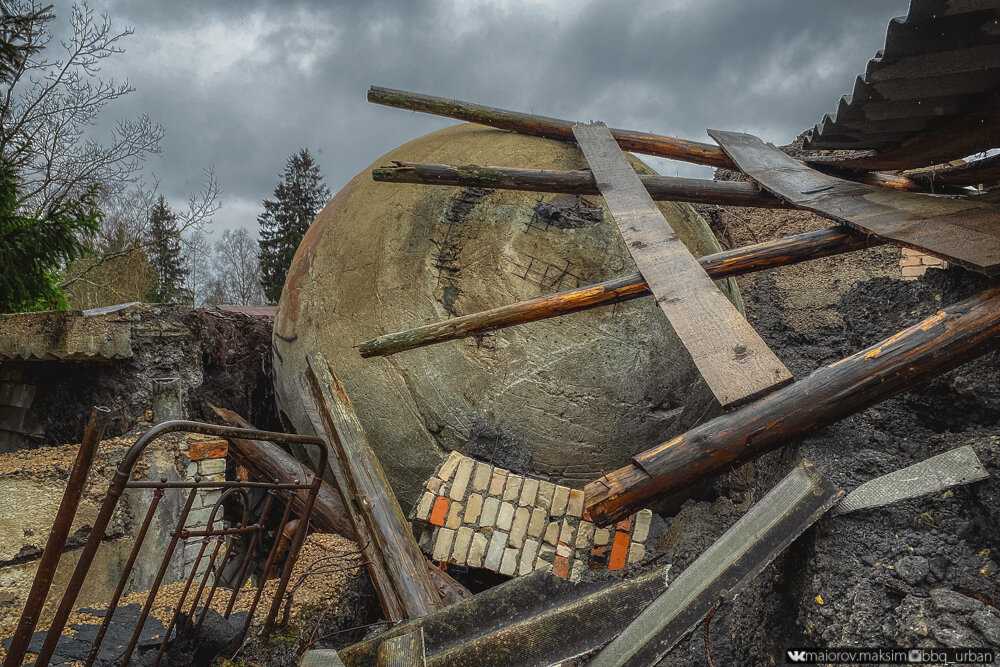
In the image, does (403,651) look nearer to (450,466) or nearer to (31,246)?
(450,466)

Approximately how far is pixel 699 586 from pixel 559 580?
0.49m

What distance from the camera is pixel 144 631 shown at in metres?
2.30

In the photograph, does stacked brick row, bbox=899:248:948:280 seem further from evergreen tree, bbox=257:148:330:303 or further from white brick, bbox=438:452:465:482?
evergreen tree, bbox=257:148:330:303

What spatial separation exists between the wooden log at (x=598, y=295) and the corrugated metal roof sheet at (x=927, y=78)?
514 millimetres

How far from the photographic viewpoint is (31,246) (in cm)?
468

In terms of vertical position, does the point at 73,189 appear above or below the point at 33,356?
above

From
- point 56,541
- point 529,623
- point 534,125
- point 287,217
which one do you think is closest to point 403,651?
point 529,623

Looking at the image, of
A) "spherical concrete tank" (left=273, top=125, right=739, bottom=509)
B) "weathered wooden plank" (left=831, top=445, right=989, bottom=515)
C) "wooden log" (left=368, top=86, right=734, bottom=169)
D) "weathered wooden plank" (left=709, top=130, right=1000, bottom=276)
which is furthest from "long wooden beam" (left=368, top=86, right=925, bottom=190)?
"weathered wooden plank" (left=831, top=445, right=989, bottom=515)

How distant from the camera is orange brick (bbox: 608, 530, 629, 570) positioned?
10.0 ft

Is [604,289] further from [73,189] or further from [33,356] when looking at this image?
[73,189]

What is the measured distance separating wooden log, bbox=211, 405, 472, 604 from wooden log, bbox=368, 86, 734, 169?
8.68 ft

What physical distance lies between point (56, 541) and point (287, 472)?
2393 millimetres

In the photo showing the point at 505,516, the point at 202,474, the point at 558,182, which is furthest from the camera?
the point at 202,474

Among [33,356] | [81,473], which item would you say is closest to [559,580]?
[81,473]
